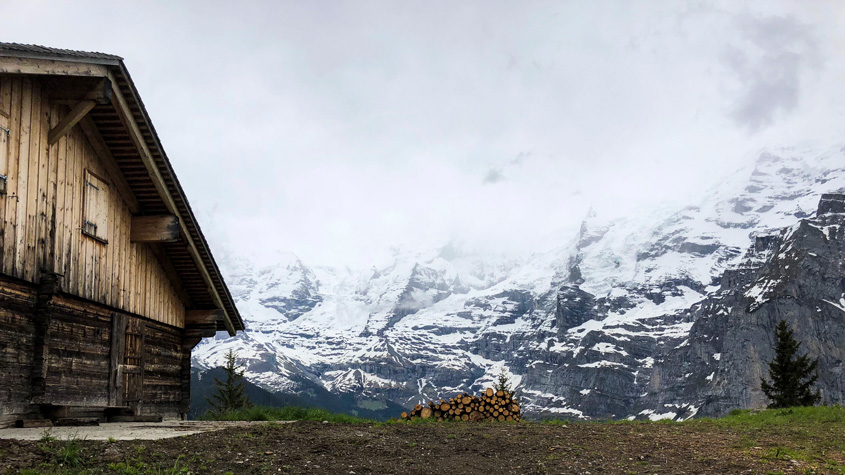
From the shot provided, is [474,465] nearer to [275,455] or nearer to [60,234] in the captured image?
[275,455]

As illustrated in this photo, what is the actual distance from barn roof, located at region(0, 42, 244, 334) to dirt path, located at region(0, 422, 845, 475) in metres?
7.22

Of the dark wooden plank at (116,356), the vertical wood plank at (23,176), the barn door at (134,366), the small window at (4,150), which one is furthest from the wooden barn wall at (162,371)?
the small window at (4,150)

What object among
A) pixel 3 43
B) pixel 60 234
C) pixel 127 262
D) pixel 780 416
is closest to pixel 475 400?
pixel 780 416

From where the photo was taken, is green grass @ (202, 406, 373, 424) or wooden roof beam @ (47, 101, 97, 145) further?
green grass @ (202, 406, 373, 424)

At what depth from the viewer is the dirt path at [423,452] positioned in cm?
1139

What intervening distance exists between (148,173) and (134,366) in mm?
5716

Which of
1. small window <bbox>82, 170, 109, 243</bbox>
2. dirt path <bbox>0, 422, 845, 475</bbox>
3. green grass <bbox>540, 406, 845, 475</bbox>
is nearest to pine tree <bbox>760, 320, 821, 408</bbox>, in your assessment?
green grass <bbox>540, 406, 845, 475</bbox>

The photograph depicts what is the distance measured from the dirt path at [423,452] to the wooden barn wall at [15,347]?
4.23 m

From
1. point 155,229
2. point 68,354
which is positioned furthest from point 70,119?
point 68,354

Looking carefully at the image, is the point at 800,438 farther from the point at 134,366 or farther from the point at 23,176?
the point at 23,176

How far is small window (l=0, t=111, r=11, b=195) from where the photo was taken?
14.9 m

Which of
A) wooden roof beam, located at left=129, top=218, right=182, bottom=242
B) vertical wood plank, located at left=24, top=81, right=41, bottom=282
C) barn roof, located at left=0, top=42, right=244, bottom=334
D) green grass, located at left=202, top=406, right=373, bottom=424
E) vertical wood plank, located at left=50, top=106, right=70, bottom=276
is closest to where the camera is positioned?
vertical wood plank, located at left=24, top=81, right=41, bottom=282

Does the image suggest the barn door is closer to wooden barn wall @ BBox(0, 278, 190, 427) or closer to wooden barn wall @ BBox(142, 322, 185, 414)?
wooden barn wall @ BBox(0, 278, 190, 427)

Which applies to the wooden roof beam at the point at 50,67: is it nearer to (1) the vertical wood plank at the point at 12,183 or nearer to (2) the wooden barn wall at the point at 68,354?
(1) the vertical wood plank at the point at 12,183
